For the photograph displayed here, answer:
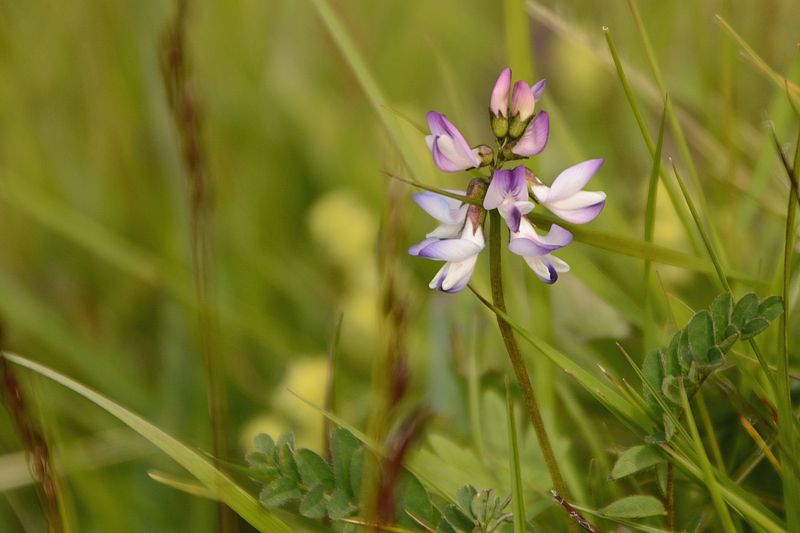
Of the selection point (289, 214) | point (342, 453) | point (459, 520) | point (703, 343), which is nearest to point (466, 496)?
point (459, 520)

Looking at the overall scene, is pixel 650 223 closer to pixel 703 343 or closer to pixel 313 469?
pixel 703 343

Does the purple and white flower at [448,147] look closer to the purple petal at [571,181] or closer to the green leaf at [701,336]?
the purple petal at [571,181]

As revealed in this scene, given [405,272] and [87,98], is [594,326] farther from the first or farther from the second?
[87,98]

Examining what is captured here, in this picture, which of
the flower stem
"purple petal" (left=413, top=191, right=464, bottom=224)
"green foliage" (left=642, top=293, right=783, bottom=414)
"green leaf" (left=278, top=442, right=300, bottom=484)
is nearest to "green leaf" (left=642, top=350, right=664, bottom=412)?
"green foliage" (left=642, top=293, right=783, bottom=414)

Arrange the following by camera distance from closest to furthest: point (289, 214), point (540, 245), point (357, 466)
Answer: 1. point (540, 245)
2. point (357, 466)
3. point (289, 214)

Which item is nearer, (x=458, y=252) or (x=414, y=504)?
(x=458, y=252)

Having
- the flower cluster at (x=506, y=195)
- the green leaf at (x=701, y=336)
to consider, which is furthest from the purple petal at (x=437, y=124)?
the green leaf at (x=701, y=336)
